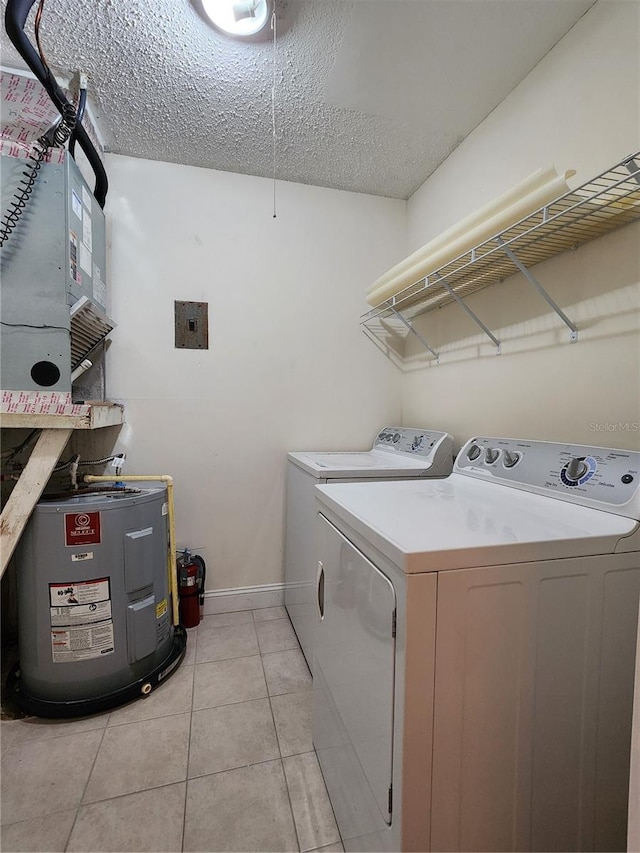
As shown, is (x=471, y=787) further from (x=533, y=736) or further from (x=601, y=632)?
(x=601, y=632)

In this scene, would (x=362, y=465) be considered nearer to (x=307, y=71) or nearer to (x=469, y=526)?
(x=469, y=526)

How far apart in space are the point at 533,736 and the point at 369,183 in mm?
2736

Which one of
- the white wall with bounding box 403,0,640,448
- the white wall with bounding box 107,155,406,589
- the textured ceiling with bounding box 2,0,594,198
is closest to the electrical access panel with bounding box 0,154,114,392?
the textured ceiling with bounding box 2,0,594,198

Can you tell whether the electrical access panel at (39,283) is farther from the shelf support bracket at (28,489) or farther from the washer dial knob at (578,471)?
the washer dial knob at (578,471)

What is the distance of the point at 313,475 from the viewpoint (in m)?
1.76

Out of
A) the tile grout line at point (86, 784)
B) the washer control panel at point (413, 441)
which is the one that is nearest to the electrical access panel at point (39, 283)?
the tile grout line at point (86, 784)

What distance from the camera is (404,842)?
2.45ft

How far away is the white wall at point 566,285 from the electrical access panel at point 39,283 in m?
1.84

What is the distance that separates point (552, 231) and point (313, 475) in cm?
131

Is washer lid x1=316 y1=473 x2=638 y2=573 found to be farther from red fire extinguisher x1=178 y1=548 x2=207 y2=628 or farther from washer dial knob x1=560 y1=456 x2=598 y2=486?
red fire extinguisher x1=178 y1=548 x2=207 y2=628

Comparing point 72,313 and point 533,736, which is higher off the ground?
point 72,313

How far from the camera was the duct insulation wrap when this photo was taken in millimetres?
1488

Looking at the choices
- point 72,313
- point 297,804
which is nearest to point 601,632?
point 297,804

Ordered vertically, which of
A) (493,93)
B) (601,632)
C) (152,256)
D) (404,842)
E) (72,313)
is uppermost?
(493,93)
